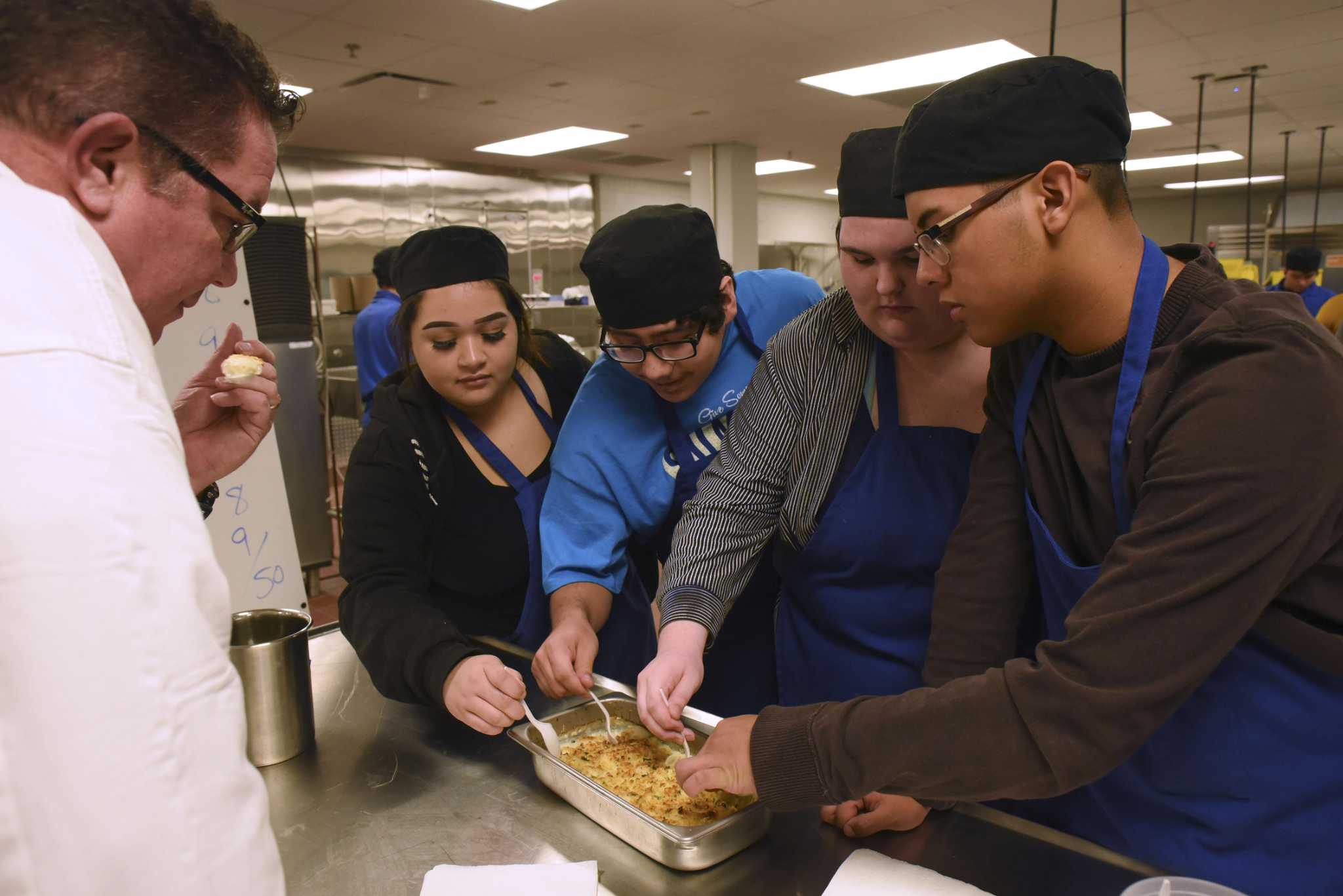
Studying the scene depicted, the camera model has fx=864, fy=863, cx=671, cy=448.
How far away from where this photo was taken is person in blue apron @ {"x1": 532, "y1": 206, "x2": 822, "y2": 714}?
1545mm

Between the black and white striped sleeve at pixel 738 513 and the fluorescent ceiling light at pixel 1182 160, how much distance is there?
34.8 feet

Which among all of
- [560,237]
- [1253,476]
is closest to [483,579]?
[1253,476]

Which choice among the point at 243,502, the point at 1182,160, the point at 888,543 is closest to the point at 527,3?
the point at 243,502

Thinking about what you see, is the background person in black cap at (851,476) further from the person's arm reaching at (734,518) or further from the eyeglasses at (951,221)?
the eyeglasses at (951,221)

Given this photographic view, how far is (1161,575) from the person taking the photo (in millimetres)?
817

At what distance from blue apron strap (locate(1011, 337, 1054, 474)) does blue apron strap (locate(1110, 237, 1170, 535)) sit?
0.12m

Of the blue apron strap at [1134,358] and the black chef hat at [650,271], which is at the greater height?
the black chef hat at [650,271]

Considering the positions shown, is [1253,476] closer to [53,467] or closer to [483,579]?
[53,467]

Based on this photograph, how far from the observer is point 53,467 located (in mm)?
499

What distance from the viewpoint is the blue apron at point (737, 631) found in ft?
5.57

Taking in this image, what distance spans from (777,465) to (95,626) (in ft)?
3.41

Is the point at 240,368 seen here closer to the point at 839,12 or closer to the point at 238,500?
the point at 238,500

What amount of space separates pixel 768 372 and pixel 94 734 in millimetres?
1115

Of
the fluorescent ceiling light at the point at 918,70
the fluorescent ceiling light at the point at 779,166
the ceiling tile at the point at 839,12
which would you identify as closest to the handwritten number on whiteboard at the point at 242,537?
the ceiling tile at the point at 839,12
